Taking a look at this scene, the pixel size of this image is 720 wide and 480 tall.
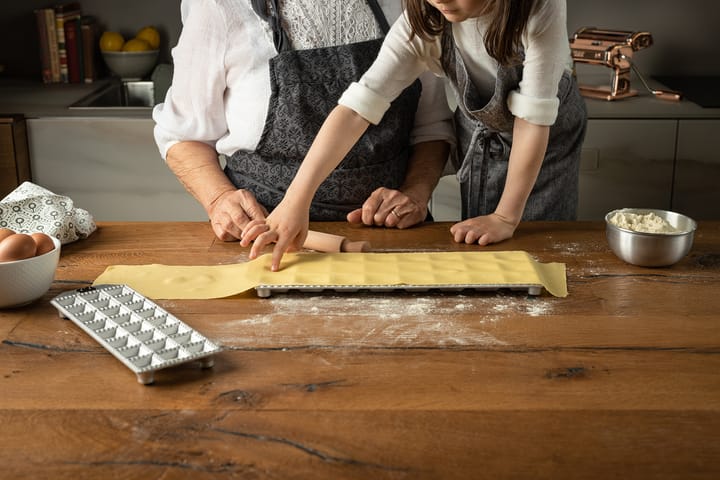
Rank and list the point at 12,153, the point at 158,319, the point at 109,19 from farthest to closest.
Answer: the point at 109,19, the point at 12,153, the point at 158,319

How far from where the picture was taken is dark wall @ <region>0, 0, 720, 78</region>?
2.94m

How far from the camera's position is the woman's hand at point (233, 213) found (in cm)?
146

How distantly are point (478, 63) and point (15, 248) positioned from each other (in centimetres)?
81

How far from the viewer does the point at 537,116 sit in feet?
4.63

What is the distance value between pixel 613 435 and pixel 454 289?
0.38 meters

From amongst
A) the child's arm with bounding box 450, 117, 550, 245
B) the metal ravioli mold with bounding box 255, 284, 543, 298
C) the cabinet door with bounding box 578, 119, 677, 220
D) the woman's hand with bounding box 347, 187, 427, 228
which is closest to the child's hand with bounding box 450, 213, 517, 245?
the child's arm with bounding box 450, 117, 550, 245

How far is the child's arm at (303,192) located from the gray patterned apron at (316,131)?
0.80 feet

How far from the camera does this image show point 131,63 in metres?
2.88

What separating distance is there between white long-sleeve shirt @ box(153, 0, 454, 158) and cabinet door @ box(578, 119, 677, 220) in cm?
102

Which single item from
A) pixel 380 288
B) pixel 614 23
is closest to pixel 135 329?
pixel 380 288

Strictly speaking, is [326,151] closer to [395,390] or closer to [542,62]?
[542,62]

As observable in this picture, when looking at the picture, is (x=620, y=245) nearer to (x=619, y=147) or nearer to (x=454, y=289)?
(x=454, y=289)

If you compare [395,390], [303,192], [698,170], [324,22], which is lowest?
[698,170]

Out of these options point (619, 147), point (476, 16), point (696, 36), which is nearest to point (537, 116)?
point (476, 16)
